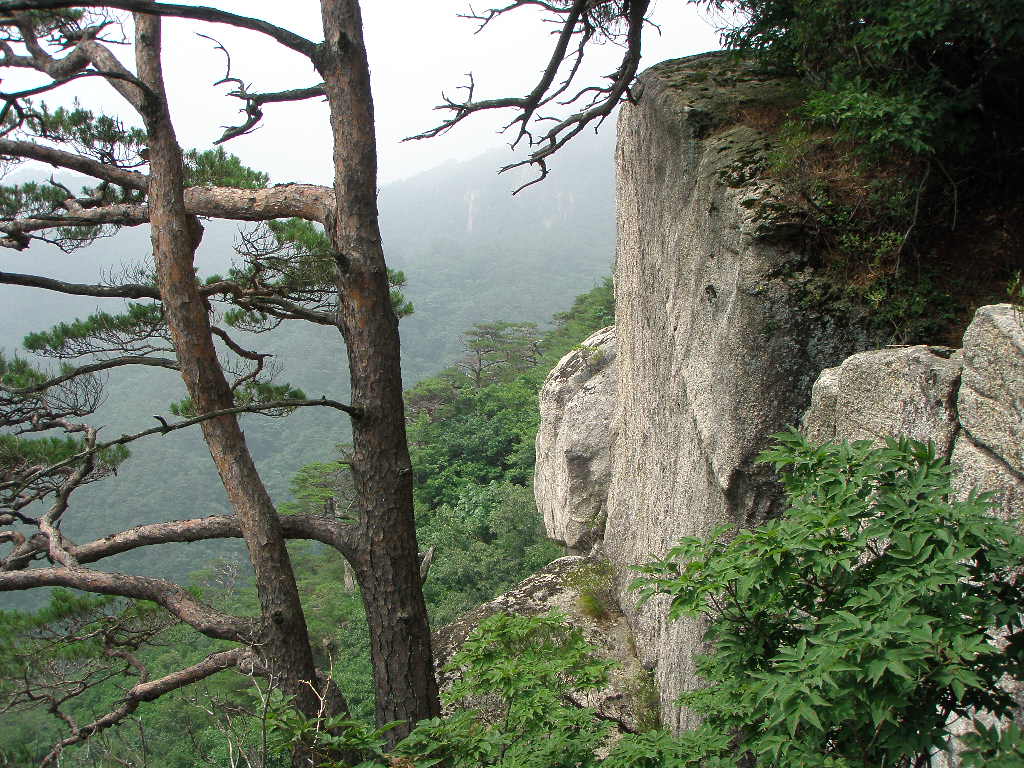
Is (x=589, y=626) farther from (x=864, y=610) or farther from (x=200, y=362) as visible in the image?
(x=864, y=610)

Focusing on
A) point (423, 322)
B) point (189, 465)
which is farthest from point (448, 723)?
point (423, 322)

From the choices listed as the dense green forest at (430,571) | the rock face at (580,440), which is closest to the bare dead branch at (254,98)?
the dense green forest at (430,571)

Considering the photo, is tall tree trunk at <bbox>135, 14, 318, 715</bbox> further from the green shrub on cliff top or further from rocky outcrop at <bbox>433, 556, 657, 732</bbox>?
the green shrub on cliff top

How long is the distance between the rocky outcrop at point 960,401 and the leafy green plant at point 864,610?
0.30 m

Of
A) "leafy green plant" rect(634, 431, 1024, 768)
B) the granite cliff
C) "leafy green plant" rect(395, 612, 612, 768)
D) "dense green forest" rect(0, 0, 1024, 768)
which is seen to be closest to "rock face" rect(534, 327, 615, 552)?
the granite cliff

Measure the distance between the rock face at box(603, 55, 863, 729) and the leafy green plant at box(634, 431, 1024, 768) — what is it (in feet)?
6.88

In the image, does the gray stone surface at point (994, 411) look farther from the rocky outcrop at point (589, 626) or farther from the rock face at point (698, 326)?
the rocky outcrop at point (589, 626)

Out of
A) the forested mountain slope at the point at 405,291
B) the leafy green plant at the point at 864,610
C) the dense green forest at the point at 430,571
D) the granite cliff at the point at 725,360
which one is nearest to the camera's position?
the leafy green plant at the point at 864,610

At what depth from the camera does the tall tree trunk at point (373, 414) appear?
14.7 ft

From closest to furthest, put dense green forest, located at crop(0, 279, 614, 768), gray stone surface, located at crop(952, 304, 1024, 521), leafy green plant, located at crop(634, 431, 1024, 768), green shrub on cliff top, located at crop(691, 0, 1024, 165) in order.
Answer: leafy green plant, located at crop(634, 431, 1024, 768)
gray stone surface, located at crop(952, 304, 1024, 521)
green shrub on cliff top, located at crop(691, 0, 1024, 165)
dense green forest, located at crop(0, 279, 614, 768)

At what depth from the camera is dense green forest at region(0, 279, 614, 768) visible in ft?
34.8

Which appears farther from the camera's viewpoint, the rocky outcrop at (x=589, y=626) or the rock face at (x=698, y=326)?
the rocky outcrop at (x=589, y=626)

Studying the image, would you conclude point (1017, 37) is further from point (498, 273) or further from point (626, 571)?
point (498, 273)

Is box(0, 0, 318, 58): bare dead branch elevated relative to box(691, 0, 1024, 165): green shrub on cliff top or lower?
elevated
